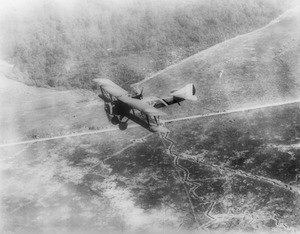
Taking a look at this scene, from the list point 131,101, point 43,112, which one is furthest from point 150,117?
point 43,112

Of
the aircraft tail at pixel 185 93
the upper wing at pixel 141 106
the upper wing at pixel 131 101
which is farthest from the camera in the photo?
the aircraft tail at pixel 185 93

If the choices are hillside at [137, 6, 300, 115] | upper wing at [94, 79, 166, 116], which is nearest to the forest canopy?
hillside at [137, 6, 300, 115]

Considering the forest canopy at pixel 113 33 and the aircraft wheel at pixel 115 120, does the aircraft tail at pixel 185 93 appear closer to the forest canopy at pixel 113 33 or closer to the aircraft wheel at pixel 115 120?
the aircraft wheel at pixel 115 120

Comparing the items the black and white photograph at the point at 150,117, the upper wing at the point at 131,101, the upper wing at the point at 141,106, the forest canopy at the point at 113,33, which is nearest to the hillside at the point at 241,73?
the black and white photograph at the point at 150,117

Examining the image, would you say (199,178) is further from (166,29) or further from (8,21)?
(8,21)

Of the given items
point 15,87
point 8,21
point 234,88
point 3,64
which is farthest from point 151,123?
point 8,21

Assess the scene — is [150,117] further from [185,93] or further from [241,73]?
[241,73]
